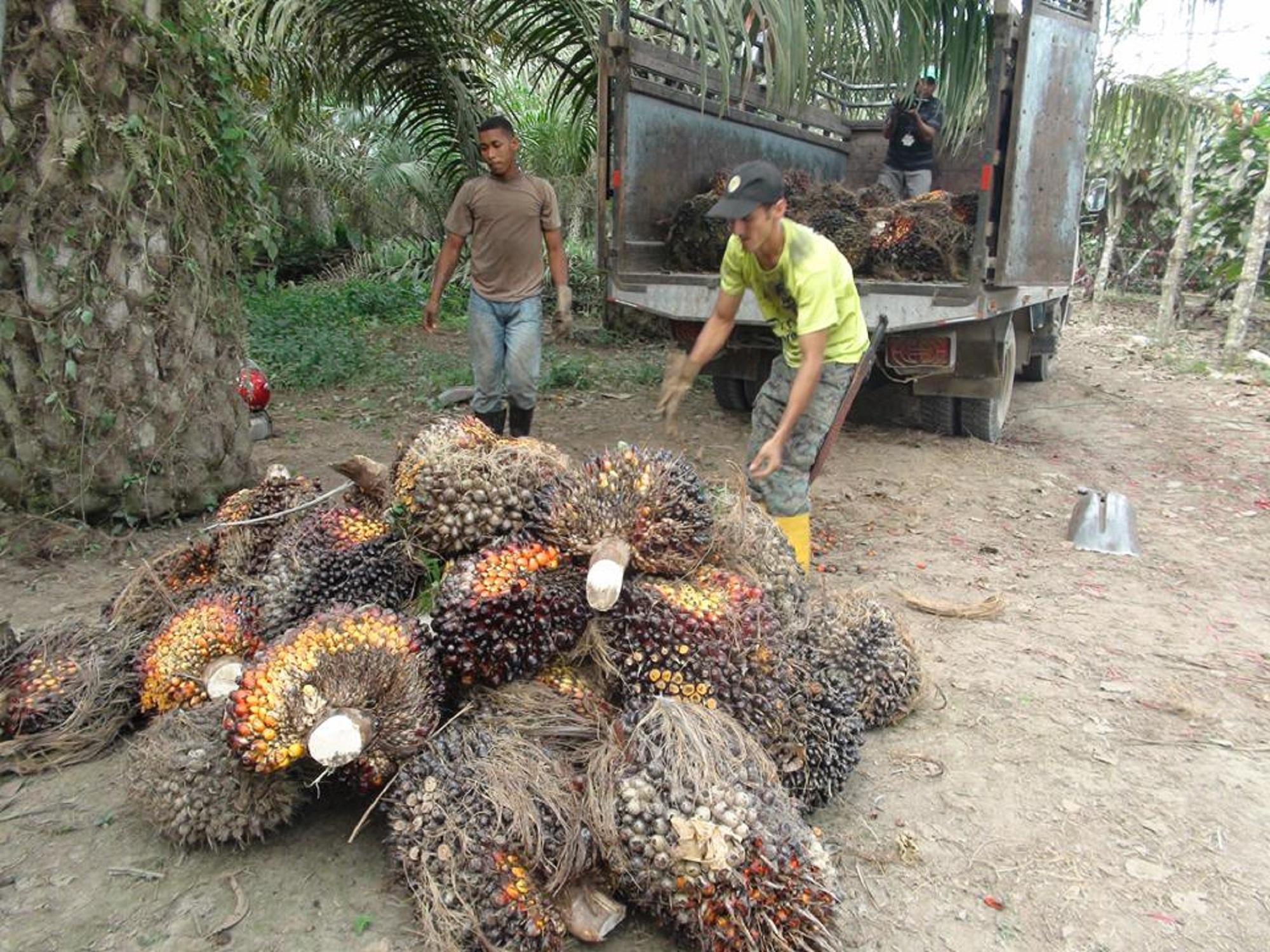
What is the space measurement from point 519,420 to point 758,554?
324cm

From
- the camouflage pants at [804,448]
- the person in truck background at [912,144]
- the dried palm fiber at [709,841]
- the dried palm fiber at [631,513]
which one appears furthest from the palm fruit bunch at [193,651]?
the person in truck background at [912,144]

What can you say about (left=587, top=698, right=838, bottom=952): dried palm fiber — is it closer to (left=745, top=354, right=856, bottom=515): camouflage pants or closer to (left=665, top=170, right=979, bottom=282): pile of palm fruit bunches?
(left=745, top=354, right=856, bottom=515): camouflage pants

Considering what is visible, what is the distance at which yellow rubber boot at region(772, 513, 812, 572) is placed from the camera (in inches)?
152

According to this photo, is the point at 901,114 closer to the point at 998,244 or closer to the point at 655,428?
the point at 998,244

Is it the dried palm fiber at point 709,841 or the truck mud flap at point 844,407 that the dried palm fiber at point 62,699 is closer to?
the dried palm fiber at point 709,841

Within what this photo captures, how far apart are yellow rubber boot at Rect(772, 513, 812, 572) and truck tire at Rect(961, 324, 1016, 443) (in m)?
3.20

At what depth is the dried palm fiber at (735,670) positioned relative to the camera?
89.0 inches

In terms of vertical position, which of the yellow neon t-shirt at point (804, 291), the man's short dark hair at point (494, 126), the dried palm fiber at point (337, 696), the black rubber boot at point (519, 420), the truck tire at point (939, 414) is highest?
the man's short dark hair at point (494, 126)

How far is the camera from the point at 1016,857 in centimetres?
237

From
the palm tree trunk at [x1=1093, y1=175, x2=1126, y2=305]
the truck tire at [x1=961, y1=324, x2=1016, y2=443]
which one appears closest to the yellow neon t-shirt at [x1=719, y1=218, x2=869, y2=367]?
the truck tire at [x1=961, y1=324, x2=1016, y2=443]

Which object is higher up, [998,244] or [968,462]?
[998,244]

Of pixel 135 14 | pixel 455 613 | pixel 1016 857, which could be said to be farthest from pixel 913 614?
pixel 135 14

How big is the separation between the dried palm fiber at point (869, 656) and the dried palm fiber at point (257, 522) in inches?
68.7

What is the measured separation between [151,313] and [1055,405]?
25.0 ft
